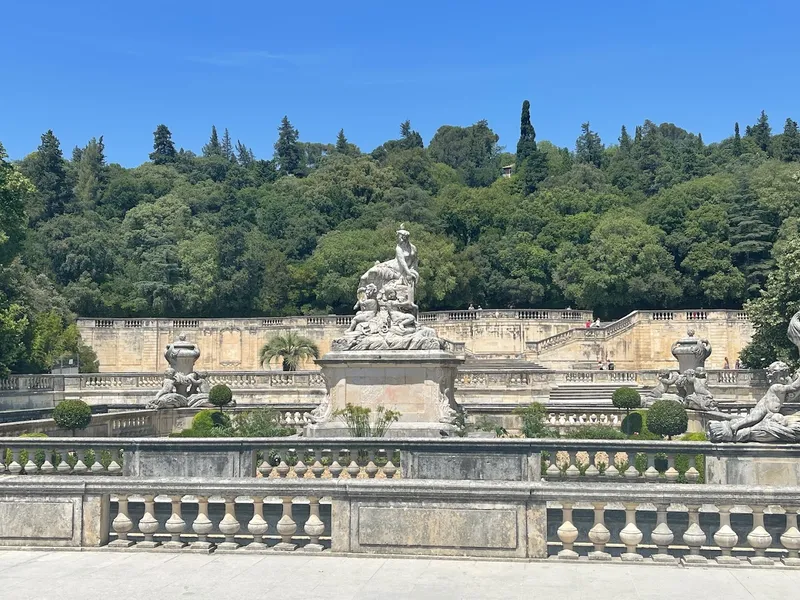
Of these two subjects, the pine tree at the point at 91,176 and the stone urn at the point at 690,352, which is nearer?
the stone urn at the point at 690,352

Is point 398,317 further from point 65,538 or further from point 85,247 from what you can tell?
point 85,247

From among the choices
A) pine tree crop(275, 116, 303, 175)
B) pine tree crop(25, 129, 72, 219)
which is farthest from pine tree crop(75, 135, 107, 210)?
pine tree crop(275, 116, 303, 175)

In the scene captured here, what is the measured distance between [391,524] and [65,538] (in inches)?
126

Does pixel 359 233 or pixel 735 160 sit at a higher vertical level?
pixel 735 160

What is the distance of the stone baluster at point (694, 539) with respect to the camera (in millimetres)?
7922

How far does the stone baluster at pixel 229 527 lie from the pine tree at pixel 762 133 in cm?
8485

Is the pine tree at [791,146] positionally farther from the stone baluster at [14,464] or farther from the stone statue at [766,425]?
the stone baluster at [14,464]

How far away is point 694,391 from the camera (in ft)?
86.5

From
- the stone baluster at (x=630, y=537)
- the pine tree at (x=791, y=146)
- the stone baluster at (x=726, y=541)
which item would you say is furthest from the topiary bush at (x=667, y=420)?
the pine tree at (x=791, y=146)

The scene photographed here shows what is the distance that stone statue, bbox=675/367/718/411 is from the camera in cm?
2512

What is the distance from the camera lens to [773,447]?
12.1m

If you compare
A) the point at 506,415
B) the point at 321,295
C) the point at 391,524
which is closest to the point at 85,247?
the point at 321,295

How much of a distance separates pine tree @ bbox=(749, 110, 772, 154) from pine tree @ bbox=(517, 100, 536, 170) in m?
21.8

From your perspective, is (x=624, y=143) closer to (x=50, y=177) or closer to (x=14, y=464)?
(x=50, y=177)
